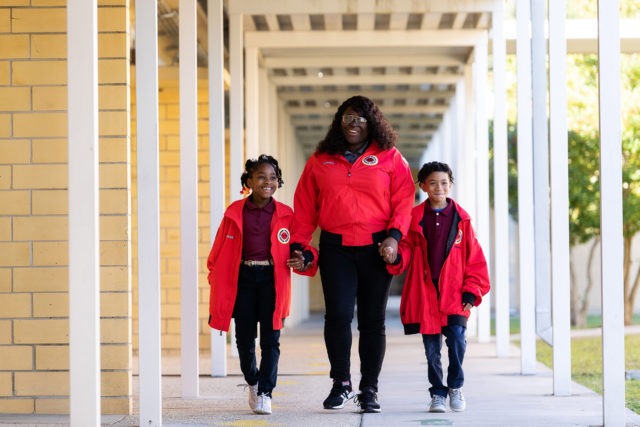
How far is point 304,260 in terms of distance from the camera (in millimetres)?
6570

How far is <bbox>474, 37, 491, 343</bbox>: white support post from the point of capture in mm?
Result: 13125

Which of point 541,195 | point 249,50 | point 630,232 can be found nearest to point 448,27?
point 249,50

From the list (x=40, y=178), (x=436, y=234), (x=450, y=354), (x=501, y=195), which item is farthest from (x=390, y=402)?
(x=501, y=195)

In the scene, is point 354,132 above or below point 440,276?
above

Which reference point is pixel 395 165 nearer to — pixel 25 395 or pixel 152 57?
pixel 152 57

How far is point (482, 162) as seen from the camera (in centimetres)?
1307

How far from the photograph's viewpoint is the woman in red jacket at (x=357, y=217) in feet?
21.2

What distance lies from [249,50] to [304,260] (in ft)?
25.1

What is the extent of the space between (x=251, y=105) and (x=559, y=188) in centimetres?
626

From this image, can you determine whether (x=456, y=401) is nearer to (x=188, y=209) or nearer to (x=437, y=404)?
(x=437, y=404)

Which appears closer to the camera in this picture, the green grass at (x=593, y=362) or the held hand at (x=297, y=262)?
the held hand at (x=297, y=262)

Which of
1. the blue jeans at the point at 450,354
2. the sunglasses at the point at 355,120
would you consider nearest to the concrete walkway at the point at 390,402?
the blue jeans at the point at 450,354

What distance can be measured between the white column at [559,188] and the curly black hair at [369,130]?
1.29 meters

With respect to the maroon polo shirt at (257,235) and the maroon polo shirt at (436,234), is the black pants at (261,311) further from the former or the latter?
the maroon polo shirt at (436,234)
